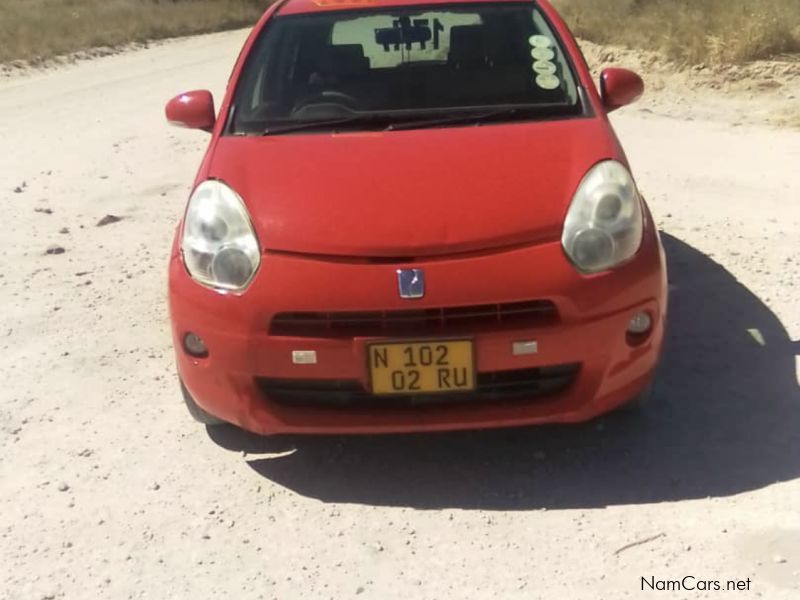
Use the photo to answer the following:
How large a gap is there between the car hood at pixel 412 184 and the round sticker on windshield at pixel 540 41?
0.63 metres

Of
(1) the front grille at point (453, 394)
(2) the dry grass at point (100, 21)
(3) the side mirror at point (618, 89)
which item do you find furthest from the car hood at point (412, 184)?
(2) the dry grass at point (100, 21)

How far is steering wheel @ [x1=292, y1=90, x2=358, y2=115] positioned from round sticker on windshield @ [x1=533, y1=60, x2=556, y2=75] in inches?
29.2

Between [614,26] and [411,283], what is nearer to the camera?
[411,283]

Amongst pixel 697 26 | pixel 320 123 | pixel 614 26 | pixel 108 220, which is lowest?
pixel 614 26

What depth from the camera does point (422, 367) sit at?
11.6ft

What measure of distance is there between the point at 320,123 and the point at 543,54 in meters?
0.99

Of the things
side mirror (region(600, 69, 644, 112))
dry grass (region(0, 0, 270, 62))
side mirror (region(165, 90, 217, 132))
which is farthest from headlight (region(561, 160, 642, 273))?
dry grass (region(0, 0, 270, 62))

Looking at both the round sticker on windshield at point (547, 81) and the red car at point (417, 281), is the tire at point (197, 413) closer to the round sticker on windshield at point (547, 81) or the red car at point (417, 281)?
the red car at point (417, 281)

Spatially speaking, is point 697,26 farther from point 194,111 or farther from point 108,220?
point 194,111

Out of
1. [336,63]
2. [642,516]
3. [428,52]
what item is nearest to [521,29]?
[428,52]

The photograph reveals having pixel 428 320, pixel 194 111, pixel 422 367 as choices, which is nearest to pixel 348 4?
pixel 194 111

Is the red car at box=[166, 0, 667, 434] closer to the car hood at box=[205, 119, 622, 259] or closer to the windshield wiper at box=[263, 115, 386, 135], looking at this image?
the car hood at box=[205, 119, 622, 259]

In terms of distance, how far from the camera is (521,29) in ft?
15.9

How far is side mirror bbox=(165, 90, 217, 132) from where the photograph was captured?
4.81 metres
